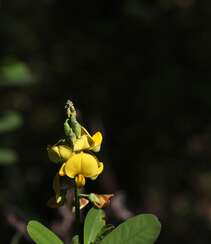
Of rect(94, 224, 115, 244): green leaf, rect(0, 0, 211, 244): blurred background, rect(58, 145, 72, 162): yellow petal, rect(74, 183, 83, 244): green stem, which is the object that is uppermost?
rect(58, 145, 72, 162): yellow petal

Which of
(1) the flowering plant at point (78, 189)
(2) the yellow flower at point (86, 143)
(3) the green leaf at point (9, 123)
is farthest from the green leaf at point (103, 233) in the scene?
(3) the green leaf at point (9, 123)

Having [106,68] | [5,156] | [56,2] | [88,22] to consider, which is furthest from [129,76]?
[5,156]

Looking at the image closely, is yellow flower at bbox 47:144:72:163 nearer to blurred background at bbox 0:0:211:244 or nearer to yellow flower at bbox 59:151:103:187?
yellow flower at bbox 59:151:103:187

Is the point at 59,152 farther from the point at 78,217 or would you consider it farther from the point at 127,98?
the point at 127,98

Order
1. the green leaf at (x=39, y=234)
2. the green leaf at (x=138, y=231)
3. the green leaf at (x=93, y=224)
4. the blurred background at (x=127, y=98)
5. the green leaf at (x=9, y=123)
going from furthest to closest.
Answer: the blurred background at (x=127, y=98) → the green leaf at (x=9, y=123) → the green leaf at (x=93, y=224) → the green leaf at (x=39, y=234) → the green leaf at (x=138, y=231)

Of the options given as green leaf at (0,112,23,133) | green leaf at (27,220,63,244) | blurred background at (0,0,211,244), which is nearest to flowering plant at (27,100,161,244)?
green leaf at (27,220,63,244)

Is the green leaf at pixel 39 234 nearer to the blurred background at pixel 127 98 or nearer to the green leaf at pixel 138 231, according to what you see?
the green leaf at pixel 138 231
